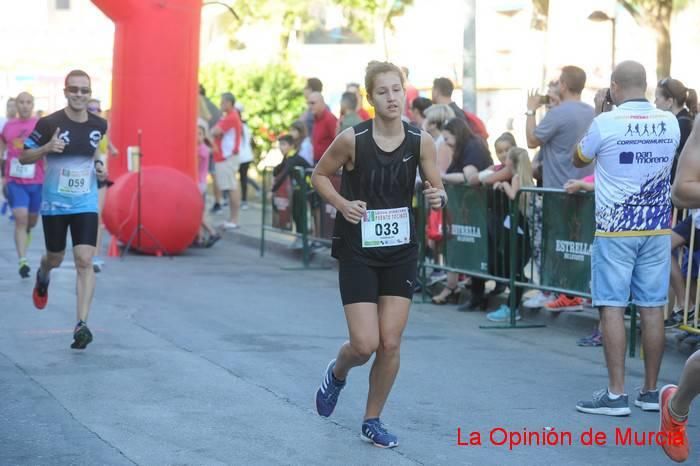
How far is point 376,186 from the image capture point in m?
6.58

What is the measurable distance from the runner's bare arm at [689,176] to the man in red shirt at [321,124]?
10797 millimetres

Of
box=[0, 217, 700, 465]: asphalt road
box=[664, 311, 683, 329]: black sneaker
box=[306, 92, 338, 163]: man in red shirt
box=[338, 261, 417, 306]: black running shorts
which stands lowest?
box=[0, 217, 700, 465]: asphalt road

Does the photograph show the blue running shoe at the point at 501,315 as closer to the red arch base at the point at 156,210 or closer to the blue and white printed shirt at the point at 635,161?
the blue and white printed shirt at the point at 635,161

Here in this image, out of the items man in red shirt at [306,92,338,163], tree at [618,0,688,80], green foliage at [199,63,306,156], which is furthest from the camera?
green foliage at [199,63,306,156]

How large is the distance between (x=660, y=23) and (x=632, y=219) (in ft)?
56.9

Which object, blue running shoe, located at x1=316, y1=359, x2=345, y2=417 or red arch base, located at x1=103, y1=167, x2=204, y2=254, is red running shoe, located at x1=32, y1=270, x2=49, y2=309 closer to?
blue running shoe, located at x1=316, y1=359, x2=345, y2=417

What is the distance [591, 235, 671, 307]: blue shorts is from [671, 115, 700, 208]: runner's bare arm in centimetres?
167

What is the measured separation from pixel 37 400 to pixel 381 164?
264 cm

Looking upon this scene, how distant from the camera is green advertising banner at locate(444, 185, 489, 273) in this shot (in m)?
11.5

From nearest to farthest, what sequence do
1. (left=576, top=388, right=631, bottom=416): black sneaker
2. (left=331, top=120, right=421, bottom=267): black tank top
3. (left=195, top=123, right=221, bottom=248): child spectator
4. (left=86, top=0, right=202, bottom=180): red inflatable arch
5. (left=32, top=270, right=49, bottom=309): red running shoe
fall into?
(left=331, top=120, right=421, bottom=267): black tank top → (left=576, top=388, right=631, bottom=416): black sneaker → (left=32, top=270, right=49, bottom=309): red running shoe → (left=86, top=0, right=202, bottom=180): red inflatable arch → (left=195, top=123, right=221, bottom=248): child spectator

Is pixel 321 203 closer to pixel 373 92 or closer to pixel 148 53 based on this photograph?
pixel 148 53

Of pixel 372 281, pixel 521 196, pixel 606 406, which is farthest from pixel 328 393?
pixel 521 196

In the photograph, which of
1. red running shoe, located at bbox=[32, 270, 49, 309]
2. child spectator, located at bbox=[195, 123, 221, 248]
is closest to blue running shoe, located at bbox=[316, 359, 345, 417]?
red running shoe, located at bbox=[32, 270, 49, 309]

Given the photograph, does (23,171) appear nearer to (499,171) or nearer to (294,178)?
(294,178)
